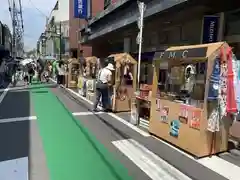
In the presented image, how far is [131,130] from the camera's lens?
754cm

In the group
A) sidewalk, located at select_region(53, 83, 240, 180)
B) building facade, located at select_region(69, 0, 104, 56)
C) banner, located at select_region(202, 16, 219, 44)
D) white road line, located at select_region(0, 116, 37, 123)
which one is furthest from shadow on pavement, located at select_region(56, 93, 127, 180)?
building facade, located at select_region(69, 0, 104, 56)

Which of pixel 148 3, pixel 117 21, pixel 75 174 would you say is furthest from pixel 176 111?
pixel 117 21

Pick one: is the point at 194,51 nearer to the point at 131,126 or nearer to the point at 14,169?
the point at 131,126

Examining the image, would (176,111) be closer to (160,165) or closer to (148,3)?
(160,165)

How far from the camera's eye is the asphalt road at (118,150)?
4656 mm

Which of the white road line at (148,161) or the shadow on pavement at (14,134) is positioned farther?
the shadow on pavement at (14,134)

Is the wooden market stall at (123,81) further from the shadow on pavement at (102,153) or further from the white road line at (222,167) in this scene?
the white road line at (222,167)

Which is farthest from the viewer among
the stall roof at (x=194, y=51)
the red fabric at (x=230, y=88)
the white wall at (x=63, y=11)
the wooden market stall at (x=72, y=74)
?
the white wall at (x=63, y=11)

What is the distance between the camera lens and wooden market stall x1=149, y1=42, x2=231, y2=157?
17.1 feet

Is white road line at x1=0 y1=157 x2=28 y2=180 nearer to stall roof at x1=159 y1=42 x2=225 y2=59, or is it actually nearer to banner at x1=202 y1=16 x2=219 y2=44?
stall roof at x1=159 y1=42 x2=225 y2=59

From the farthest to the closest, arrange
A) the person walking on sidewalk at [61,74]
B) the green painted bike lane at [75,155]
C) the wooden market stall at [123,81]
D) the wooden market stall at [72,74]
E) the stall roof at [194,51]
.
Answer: the person walking on sidewalk at [61,74] < the wooden market stall at [72,74] < the wooden market stall at [123,81] < the stall roof at [194,51] < the green painted bike lane at [75,155]

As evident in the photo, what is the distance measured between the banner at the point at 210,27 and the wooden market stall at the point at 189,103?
290cm

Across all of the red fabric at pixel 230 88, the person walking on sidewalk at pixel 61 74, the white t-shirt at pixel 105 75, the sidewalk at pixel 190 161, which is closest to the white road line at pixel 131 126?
the sidewalk at pixel 190 161

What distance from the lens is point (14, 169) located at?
474 cm
